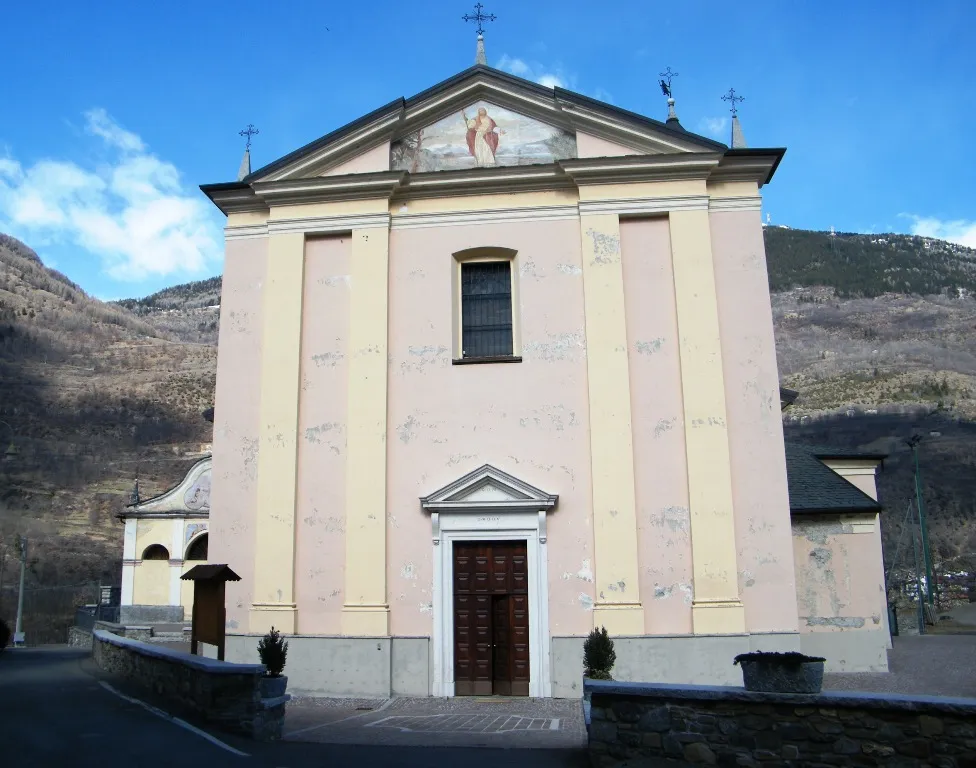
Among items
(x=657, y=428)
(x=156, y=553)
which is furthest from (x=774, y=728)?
(x=156, y=553)

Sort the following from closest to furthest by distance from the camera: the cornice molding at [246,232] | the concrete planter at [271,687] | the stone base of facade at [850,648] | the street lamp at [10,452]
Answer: the concrete planter at [271,687]
the cornice molding at [246,232]
the stone base of facade at [850,648]
the street lamp at [10,452]

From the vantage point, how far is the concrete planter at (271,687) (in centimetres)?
977

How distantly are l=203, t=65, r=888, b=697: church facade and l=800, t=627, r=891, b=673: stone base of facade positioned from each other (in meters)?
0.07

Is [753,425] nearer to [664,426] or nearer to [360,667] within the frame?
[664,426]

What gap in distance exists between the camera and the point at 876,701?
21.1 ft

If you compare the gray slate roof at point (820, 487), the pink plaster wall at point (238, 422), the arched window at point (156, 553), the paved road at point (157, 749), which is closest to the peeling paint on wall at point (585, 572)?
the paved road at point (157, 749)

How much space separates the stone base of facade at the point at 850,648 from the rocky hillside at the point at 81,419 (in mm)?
40190

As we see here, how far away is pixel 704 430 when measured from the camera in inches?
552

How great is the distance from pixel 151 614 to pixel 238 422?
54.6 feet

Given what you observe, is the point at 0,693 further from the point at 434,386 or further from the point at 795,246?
the point at 795,246

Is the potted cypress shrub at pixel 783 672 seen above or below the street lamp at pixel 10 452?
below

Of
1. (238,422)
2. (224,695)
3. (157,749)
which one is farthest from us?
(238,422)

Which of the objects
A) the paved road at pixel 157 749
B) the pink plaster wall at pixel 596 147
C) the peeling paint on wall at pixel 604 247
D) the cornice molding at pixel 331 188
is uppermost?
the pink plaster wall at pixel 596 147

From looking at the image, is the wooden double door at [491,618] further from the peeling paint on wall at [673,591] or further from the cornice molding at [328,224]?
the cornice molding at [328,224]
